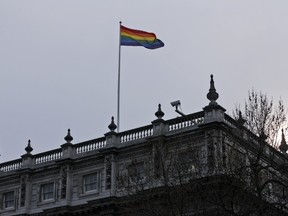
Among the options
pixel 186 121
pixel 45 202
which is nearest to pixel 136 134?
pixel 186 121

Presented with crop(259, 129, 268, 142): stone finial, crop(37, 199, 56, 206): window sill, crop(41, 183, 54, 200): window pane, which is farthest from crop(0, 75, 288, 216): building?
crop(259, 129, 268, 142): stone finial

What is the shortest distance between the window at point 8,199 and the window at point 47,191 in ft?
10.1

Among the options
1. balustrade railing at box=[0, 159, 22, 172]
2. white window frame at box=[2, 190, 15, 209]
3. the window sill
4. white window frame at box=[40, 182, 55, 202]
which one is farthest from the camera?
balustrade railing at box=[0, 159, 22, 172]

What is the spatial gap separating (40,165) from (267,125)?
25339mm

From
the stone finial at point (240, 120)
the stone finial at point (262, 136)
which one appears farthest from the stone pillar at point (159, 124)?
the stone finial at point (262, 136)

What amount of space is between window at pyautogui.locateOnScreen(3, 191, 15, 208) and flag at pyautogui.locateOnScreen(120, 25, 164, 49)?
15125mm

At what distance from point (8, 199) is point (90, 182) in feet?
27.7

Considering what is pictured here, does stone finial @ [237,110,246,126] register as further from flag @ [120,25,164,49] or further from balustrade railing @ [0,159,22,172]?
balustrade railing @ [0,159,22,172]

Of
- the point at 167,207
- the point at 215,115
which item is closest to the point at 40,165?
the point at 215,115

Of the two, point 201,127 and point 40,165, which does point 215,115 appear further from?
point 40,165

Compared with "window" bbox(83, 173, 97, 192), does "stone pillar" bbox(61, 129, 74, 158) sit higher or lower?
higher

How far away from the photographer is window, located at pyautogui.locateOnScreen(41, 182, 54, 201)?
53.6 metres

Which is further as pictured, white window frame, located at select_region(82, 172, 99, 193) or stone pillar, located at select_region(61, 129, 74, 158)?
stone pillar, located at select_region(61, 129, 74, 158)

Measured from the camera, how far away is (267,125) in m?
34.0
